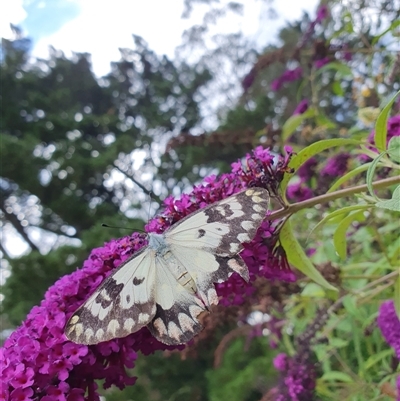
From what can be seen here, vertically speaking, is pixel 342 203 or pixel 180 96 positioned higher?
pixel 180 96

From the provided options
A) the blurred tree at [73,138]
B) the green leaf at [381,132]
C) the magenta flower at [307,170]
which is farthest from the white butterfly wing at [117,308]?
the blurred tree at [73,138]

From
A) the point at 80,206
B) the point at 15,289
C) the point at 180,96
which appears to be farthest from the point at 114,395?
the point at 180,96

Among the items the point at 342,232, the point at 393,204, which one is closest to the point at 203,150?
the point at 342,232

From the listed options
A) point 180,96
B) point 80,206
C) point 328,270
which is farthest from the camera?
point 180,96

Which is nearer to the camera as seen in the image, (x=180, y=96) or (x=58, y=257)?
(x=58, y=257)

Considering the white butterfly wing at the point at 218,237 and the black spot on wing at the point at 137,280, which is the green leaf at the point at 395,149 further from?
the black spot on wing at the point at 137,280

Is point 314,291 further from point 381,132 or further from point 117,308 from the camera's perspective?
point 117,308

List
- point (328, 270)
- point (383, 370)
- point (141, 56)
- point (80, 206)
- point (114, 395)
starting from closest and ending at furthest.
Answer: point (328, 270)
point (383, 370)
point (114, 395)
point (80, 206)
point (141, 56)

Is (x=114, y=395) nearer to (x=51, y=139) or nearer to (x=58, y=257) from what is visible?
(x=58, y=257)
